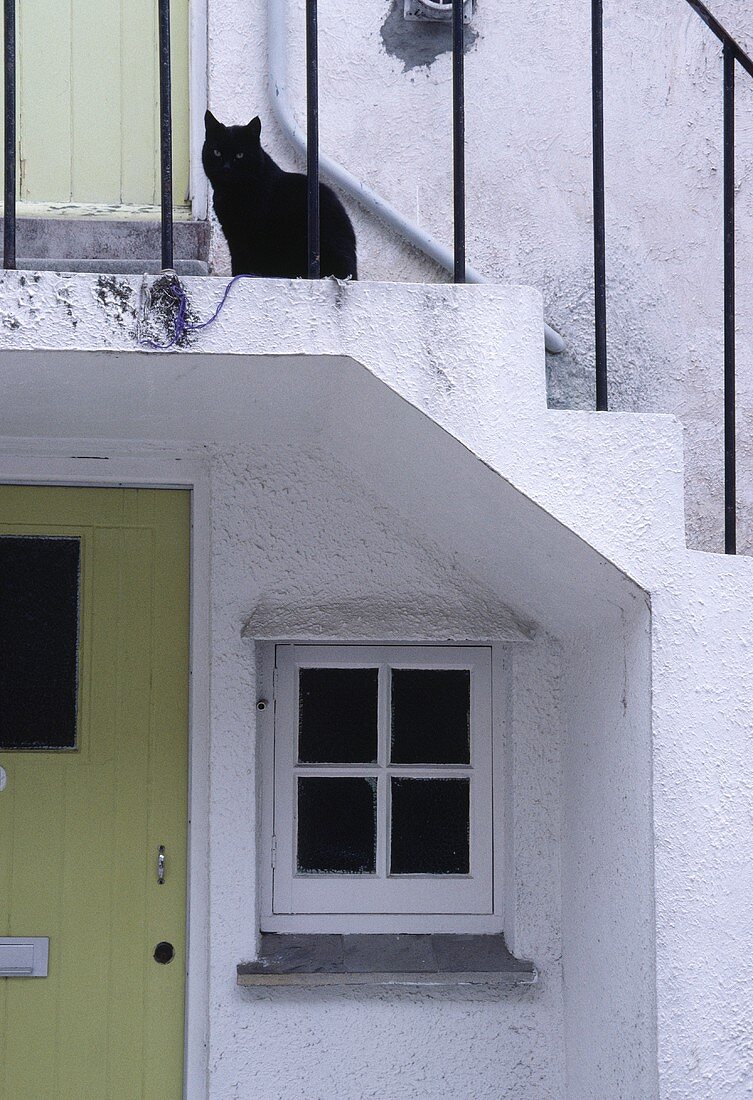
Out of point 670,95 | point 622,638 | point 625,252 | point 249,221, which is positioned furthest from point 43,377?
point 670,95

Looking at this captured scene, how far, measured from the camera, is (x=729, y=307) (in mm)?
2422

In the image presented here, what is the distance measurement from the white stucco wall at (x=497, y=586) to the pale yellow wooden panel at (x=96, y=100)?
98 cm

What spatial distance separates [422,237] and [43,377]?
1466 millimetres

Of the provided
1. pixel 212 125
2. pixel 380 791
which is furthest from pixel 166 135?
pixel 380 791

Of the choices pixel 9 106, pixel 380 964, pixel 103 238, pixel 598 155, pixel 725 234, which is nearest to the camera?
pixel 9 106

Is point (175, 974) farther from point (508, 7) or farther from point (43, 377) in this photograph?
point (508, 7)

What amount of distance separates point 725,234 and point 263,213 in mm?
1143

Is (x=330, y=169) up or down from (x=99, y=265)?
up

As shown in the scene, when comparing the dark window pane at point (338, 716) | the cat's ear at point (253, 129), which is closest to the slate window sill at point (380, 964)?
the dark window pane at point (338, 716)

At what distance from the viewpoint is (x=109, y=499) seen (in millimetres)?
3186

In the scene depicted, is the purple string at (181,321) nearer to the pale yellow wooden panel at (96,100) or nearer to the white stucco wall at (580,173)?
the white stucco wall at (580,173)

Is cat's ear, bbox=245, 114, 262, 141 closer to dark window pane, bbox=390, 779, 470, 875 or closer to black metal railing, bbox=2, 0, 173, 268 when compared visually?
black metal railing, bbox=2, 0, 173, 268

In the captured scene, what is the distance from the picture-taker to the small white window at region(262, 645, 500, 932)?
3166 millimetres

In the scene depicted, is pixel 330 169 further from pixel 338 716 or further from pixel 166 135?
pixel 338 716
